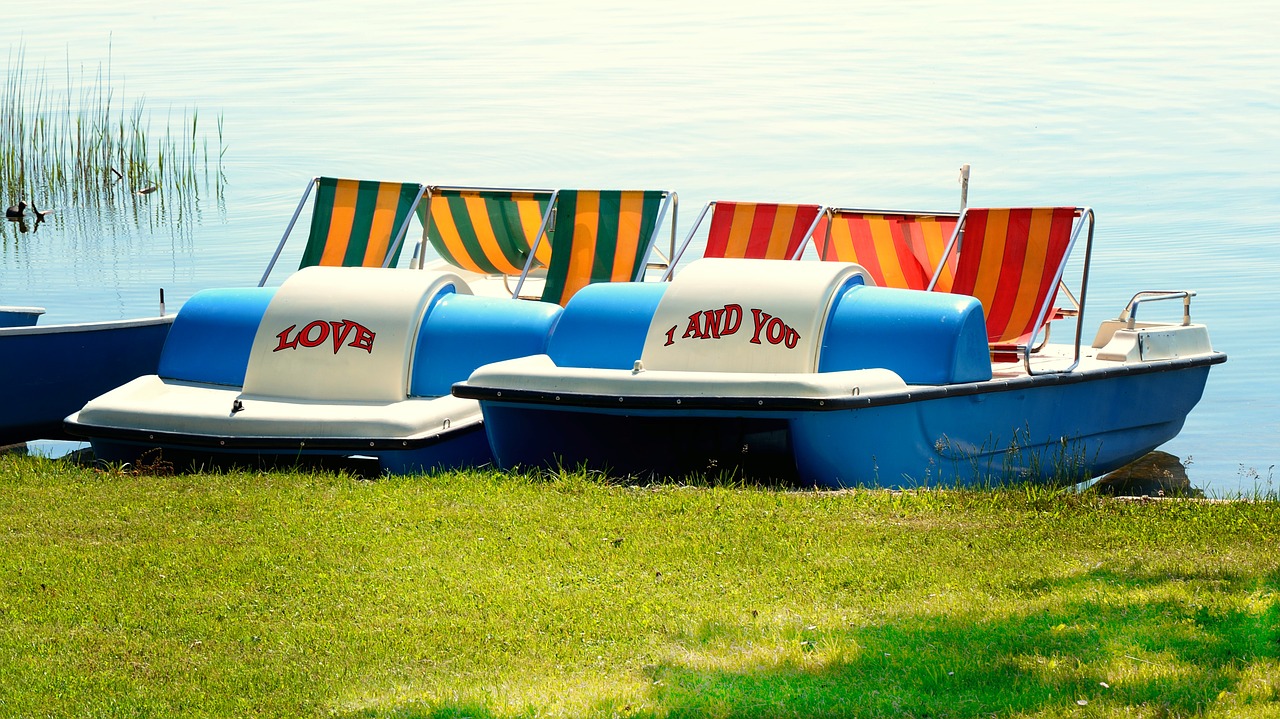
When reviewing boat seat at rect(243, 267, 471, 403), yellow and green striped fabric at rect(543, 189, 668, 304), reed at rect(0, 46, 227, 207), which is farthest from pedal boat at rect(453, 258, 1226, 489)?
reed at rect(0, 46, 227, 207)

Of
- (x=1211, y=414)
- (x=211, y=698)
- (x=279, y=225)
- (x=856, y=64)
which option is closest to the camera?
(x=211, y=698)

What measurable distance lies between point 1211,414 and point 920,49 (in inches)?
1822

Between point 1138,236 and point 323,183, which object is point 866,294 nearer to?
point 323,183

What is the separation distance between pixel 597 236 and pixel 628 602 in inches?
225

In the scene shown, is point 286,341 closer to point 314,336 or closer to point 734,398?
point 314,336

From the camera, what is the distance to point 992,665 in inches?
190

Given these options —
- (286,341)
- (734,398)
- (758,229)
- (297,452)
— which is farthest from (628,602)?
A: (758,229)

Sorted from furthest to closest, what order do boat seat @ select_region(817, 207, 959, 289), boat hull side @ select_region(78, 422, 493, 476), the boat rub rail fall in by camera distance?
boat seat @ select_region(817, 207, 959, 289) < boat hull side @ select_region(78, 422, 493, 476) < the boat rub rail

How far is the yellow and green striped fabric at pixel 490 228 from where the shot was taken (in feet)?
40.4

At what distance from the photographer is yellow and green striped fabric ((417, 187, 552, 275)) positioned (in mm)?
12328

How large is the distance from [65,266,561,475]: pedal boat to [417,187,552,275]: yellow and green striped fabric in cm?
263

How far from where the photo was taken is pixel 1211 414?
13.3m

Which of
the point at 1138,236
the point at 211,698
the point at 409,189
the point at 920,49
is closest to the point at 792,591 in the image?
the point at 211,698

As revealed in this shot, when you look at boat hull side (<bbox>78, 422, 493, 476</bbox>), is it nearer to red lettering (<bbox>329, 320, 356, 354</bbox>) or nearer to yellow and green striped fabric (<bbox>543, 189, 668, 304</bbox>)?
red lettering (<bbox>329, 320, 356, 354</bbox>)
